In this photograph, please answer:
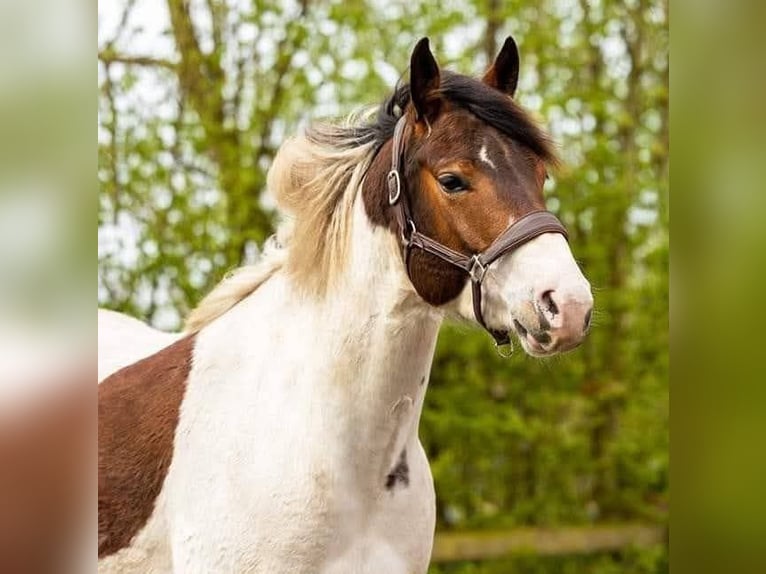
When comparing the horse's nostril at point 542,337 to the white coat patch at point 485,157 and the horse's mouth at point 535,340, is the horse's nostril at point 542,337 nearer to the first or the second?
the horse's mouth at point 535,340

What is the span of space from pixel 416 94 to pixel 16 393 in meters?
0.90

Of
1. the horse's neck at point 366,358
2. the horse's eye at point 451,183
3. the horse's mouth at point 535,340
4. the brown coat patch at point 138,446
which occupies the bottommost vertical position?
the brown coat patch at point 138,446

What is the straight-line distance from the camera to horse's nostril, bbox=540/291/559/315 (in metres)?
1.50

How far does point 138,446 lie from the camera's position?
1.92 meters

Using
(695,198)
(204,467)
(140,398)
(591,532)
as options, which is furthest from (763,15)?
(591,532)

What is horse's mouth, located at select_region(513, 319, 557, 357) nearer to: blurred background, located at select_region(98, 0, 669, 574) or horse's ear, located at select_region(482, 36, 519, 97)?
horse's ear, located at select_region(482, 36, 519, 97)

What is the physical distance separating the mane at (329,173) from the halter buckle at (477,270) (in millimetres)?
233

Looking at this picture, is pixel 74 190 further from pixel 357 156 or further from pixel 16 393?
pixel 357 156

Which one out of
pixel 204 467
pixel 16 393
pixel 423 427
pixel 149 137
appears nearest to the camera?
pixel 16 393

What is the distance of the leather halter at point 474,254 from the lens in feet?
5.10

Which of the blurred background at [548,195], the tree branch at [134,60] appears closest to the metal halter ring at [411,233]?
the blurred background at [548,195]

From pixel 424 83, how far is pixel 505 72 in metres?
0.21

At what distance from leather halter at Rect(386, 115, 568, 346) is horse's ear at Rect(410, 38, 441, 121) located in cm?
6

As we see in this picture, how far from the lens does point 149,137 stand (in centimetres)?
298
